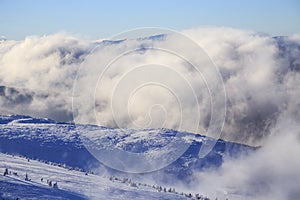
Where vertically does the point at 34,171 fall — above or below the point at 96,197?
above

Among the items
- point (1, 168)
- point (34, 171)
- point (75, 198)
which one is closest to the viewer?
point (75, 198)

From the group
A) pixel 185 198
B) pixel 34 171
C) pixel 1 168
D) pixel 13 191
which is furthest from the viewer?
pixel 185 198

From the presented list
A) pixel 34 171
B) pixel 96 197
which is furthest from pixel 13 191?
pixel 34 171

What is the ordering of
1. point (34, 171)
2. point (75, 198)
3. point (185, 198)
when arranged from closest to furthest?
point (75, 198)
point (34, 171)
point (185, 198)

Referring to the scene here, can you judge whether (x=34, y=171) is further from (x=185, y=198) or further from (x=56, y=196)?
(x=185, y=198)

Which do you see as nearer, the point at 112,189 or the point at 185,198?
the point at 112,189

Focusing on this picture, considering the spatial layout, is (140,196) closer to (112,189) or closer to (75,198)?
(112,189)

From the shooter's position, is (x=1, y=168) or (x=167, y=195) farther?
(x=167, y=195)

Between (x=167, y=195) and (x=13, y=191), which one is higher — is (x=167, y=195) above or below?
above

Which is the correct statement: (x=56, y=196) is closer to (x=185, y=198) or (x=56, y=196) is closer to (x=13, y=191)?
(x=13, y=191)

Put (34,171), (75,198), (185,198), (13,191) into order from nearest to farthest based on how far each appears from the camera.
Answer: (13,191)
(75,198)
(34,171)
(185,198)
